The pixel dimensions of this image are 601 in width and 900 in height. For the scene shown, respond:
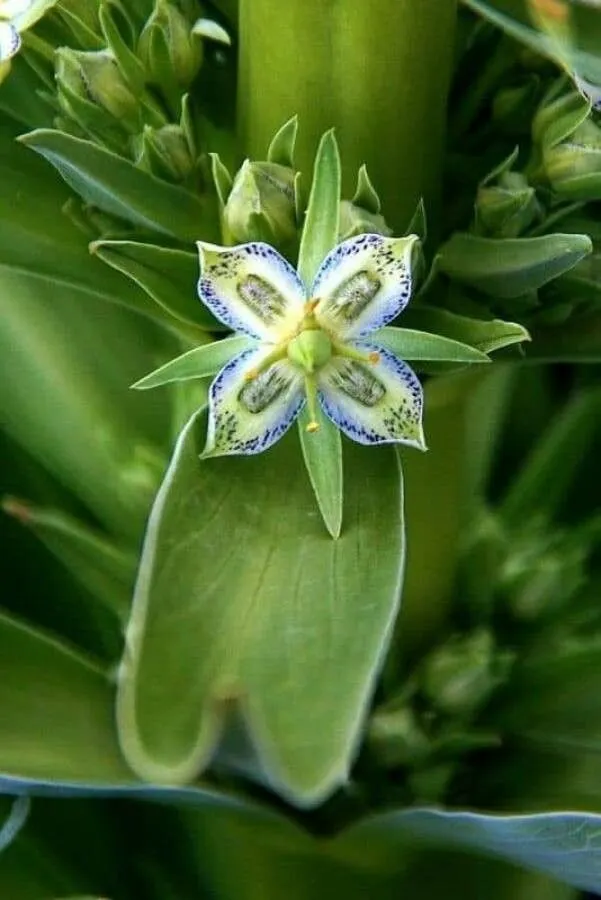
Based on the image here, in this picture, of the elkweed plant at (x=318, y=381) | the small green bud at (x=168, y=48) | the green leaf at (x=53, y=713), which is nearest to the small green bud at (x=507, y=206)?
the elkweed plant at (x=318, y=381)

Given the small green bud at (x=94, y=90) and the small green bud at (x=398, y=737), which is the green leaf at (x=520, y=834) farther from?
the small green bud at (x=94, y=90)

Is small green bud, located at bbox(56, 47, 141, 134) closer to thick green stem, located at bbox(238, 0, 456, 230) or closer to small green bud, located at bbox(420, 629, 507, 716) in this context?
thick green stem, located at bbox(238, 0, 456, 230)

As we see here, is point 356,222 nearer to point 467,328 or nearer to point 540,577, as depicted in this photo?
point 467,328

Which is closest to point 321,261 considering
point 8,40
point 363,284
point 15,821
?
point 363,284

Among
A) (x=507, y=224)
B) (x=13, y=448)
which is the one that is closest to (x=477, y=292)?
(x=507, y=224)

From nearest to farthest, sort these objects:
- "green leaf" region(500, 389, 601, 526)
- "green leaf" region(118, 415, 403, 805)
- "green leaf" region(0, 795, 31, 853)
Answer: "green leaf" region(118, 415, 403, 805) < "green leaf" region(0, 795, 31, 853) < "green leaf" region(500, 389, 601, 526)

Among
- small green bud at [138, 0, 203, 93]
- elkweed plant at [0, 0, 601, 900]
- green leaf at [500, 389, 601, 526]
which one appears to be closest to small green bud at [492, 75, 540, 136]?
elkweed plant at [0, 0, 601, 900]

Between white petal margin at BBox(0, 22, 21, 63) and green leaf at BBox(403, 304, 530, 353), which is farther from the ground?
white petal margin at BBox(0, 22, 21, 63)
